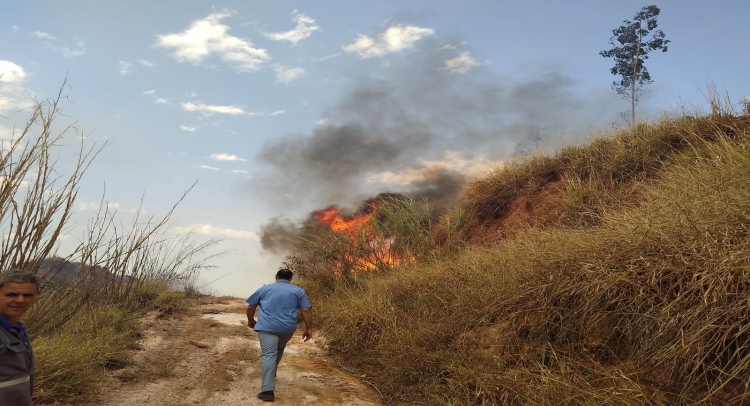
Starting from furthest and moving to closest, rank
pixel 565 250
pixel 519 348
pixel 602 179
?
pixel 602 179, pixel 565 250, pixel 519 348

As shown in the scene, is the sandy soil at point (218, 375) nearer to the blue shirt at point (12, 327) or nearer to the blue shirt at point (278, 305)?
the blue shirt at point (278, 305)

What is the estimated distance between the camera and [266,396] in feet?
19.8

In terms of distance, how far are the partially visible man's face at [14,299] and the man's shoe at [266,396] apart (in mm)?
3465

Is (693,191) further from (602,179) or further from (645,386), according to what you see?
(602,179)

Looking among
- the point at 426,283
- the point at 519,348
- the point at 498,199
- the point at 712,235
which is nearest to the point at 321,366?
the point at 426,283

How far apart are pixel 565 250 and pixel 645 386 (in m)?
1.92

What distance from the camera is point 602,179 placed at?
36.0 ft

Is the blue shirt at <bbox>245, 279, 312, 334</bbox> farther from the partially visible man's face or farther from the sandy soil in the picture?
the partially visible man's face

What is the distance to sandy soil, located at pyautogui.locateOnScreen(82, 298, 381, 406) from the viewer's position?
19.6 feet

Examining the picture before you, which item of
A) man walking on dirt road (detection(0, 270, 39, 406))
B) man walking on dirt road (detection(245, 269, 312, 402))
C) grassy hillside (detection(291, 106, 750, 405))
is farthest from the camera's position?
man walking on dirt road (detection(245, 269, 312, 402))

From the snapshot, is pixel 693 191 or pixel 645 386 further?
pixel 693 191

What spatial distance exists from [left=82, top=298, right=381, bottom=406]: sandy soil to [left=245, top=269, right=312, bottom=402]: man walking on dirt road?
13.6 inches

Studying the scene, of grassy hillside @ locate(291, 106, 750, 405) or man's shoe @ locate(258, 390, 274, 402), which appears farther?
man's shoe @ locate(258, 390, 274, 402)

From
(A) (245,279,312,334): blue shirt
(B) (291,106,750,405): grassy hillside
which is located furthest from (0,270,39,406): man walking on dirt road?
(B) (291,106,750,405): grassy hillside
